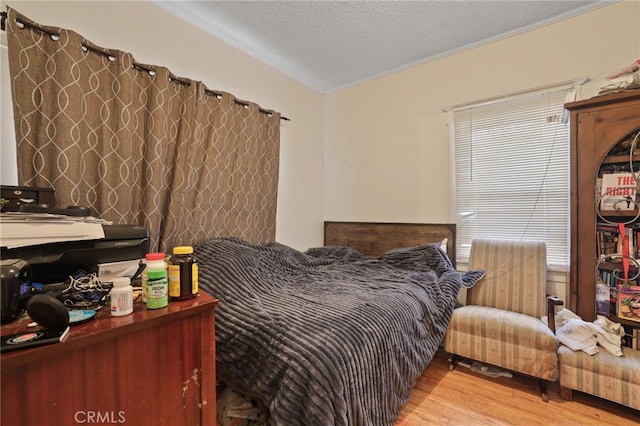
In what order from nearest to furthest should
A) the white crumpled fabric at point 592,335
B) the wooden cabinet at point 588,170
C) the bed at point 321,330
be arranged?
1. the bed at point 321,330
2. the white crumpled fabric at point 592,335
3. the wooden cabinet at point 588,170

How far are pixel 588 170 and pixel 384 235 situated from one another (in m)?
1.71

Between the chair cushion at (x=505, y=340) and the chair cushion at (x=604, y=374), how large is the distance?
66mm

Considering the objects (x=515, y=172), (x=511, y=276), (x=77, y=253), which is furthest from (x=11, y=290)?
(x=515, y=172)

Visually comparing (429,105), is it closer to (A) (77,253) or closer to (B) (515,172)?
(B) (515,172)

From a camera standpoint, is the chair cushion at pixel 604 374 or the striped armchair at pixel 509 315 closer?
the chair cushion at pixel 604 374

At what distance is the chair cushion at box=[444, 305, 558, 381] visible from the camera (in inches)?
70.3

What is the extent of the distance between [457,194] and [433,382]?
1630mm

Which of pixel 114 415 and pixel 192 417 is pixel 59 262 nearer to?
pixel 114 415

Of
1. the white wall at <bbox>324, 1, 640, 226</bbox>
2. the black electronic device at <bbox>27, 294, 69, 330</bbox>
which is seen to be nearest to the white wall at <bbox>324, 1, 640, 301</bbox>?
the white wall at <bbox>324, 1, 640, 226</bbox>

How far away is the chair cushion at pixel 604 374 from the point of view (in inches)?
61.1

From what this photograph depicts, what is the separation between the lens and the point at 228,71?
2.54 metres

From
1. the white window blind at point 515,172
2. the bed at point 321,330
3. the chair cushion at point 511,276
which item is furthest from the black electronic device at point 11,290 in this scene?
the white window blind at point 515,172

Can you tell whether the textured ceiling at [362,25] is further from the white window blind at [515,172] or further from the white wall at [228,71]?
the white window blind at [515,172]

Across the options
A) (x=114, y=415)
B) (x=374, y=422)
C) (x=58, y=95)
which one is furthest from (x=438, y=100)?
(x=114, y=415)
